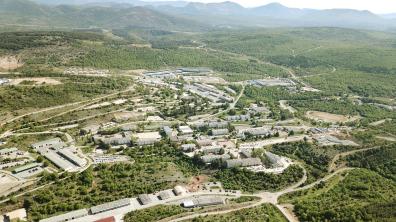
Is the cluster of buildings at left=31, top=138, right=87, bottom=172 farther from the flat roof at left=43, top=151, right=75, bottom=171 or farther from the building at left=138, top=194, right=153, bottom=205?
the building at left=138, top=194, right=153, bottom=205

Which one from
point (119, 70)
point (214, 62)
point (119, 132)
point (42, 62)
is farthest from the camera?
point (214, 62)

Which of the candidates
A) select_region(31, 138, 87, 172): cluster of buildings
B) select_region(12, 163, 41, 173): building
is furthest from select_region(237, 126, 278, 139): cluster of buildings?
select_region(12, 163, 41, 173): building

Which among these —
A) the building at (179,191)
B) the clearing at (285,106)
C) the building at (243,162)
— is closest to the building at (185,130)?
the building at (243,162)

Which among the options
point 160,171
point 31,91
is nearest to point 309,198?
point 160,171

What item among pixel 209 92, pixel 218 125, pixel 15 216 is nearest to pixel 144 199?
pixel 15 216

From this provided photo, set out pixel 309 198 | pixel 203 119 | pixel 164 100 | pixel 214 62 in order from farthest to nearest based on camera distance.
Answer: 1. pixel 214 62
2. pixel 164 100
3. pixel 203 119
4. pixel 309 198

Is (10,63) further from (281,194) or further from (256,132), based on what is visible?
(281,194)

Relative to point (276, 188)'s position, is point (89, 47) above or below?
above

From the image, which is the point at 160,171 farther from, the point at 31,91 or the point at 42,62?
the point at 42,62

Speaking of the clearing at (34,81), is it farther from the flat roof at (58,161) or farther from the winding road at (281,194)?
the winding road at (281,194)
